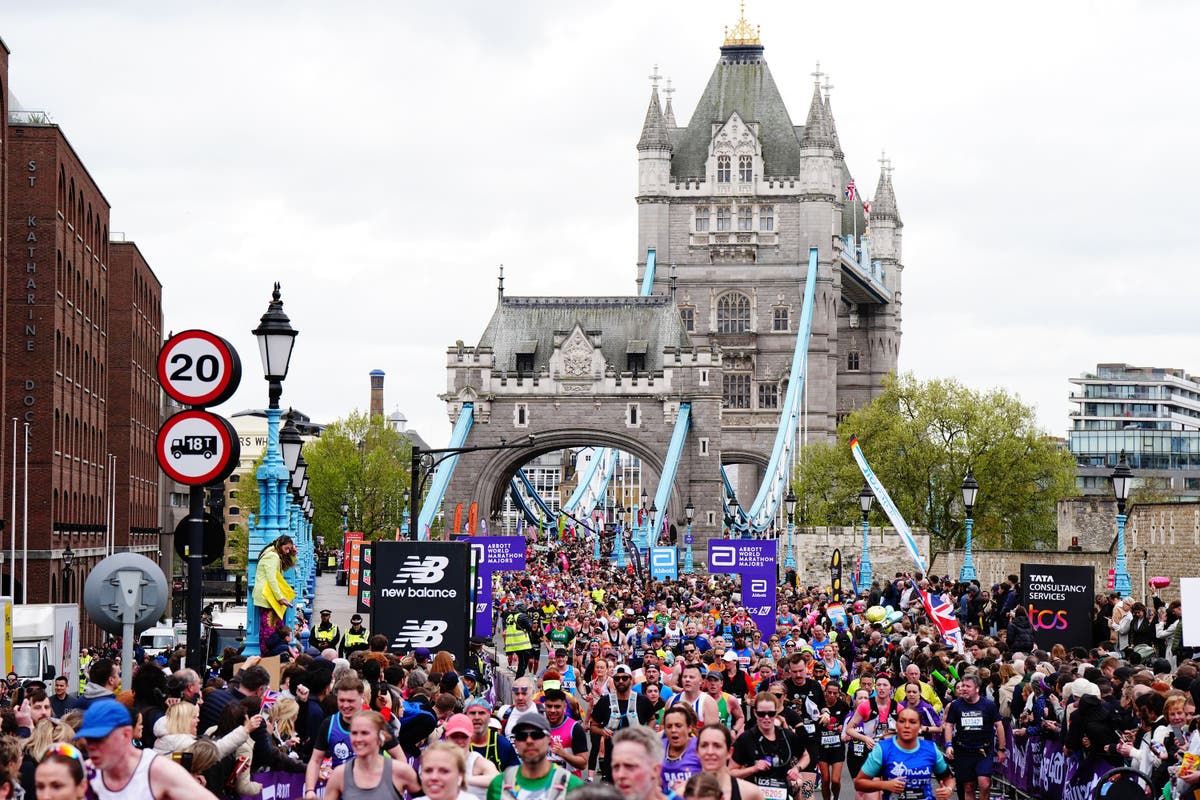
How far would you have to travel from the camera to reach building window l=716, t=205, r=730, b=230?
338 feet

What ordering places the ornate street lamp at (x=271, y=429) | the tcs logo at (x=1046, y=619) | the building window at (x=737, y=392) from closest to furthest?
1. the ornate street lamp at (x=271, y=429)
2. the tcs logo at (x=1046, y=619)
3. the building window at (x=737, y=392)

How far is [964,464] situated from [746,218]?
1068 inches

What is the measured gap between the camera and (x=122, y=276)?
68.2 meters

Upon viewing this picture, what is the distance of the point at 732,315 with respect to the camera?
336 feet

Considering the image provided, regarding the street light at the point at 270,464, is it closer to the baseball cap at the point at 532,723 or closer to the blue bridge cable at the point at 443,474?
the baseball cap at the point at 532,723

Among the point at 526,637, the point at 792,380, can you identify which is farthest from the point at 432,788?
the point at 792,380

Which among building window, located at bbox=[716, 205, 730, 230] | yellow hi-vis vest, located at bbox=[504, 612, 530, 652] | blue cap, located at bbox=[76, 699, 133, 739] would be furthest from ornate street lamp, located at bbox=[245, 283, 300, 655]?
building window, located at bbox=[716, 205, 730, 230]

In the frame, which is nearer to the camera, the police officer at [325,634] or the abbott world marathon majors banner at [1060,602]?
the abbott world marathon majors banner at [1060,602]

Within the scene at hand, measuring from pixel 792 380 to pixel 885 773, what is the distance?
8460 cm

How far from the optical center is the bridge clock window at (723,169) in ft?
340

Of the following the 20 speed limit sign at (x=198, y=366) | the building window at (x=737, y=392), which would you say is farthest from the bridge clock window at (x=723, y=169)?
the 20 speed limit sign at (x=198, y=366)

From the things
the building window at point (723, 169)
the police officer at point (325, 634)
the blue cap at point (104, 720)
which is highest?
the building window at point (723, 169)

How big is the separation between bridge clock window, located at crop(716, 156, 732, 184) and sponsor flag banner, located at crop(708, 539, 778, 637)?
236ft

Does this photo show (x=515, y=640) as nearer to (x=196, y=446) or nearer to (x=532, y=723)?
(x=196, y=446)
